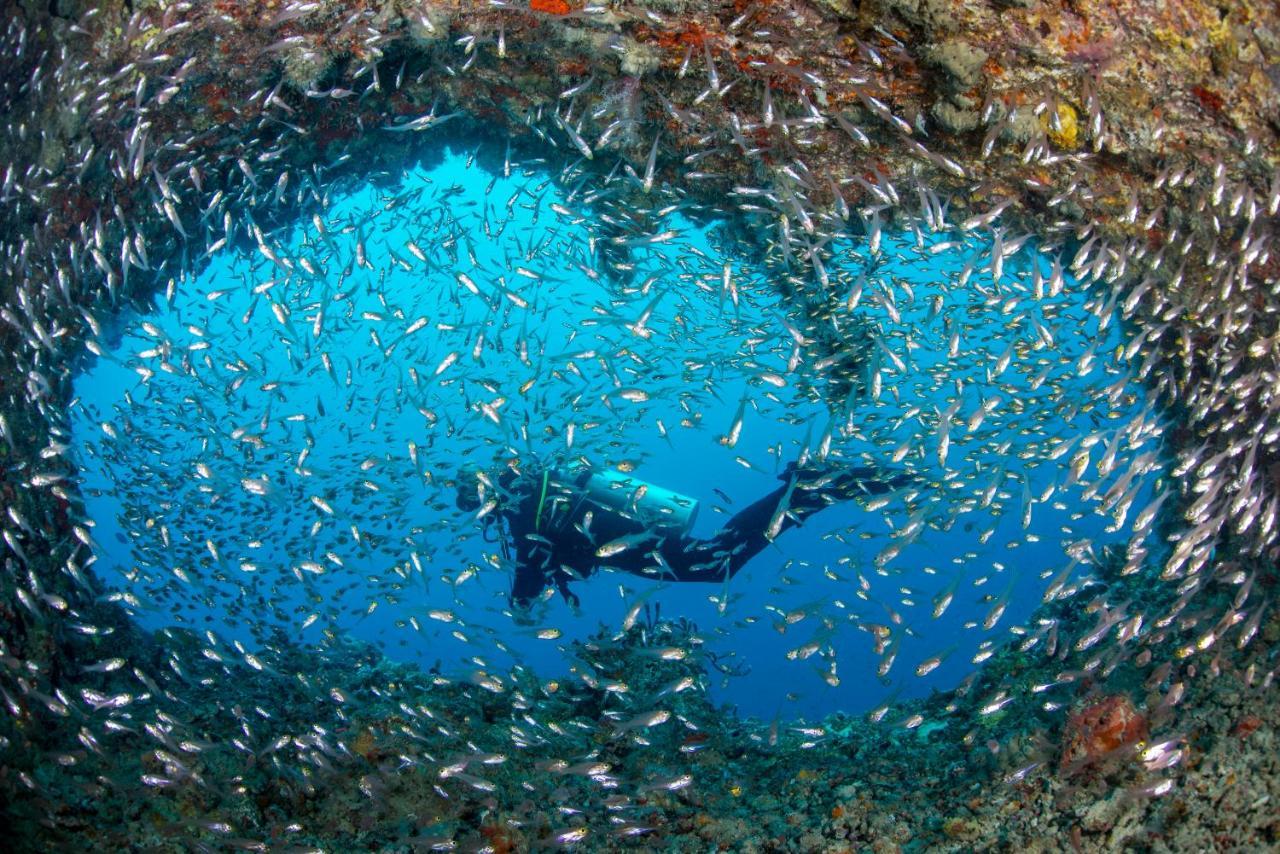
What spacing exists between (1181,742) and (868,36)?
6651 millimetres

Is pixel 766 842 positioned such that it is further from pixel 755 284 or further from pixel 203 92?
pixel 203 92

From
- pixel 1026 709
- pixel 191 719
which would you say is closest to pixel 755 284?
pixel 1026 709

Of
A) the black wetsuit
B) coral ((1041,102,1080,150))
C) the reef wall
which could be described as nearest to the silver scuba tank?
the black wetsuit

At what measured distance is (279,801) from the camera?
6312mm

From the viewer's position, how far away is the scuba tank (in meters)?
11.1

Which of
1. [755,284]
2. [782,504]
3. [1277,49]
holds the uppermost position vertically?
[755,284]

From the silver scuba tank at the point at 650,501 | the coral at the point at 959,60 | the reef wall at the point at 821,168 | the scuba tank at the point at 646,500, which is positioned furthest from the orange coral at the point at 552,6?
the silver scuba tank at the point at 650,501

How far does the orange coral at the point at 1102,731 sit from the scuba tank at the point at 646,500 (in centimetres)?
629

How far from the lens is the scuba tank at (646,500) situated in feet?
36.4

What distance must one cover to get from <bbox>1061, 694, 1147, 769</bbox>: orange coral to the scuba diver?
13.9 feet

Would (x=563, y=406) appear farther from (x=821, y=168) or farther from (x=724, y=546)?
(x=724, y=546)

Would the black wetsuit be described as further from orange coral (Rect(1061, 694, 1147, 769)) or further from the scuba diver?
orange coral (Rect(1061, 694, 1147, 769))

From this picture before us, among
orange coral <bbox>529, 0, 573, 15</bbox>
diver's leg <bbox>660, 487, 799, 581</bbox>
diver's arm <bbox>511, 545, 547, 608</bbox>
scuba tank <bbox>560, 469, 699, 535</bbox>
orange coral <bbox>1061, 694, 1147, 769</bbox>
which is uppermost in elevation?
orange coral <bbox>529, 0, 573, 15</bbox>

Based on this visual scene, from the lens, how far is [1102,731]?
548cm
